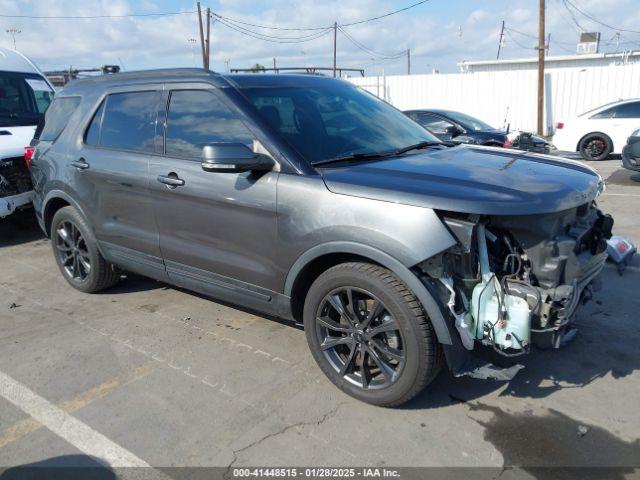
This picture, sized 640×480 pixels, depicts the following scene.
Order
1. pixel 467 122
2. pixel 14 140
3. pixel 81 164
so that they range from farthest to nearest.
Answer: pixel 467 122, pixel 14 140, pixel 81 164

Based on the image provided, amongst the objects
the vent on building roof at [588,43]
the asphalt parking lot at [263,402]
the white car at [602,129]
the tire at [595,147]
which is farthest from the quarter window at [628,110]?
the vent on building roof at [588,43]

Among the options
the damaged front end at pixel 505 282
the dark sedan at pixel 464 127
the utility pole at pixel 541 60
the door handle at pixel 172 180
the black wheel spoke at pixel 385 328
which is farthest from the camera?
the utility pole at pixel 541 60

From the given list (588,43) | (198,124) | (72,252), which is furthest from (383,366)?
(588,43)

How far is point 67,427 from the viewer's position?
3.01 meters

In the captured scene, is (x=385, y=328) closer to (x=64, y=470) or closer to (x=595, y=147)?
(x=64, y=470)

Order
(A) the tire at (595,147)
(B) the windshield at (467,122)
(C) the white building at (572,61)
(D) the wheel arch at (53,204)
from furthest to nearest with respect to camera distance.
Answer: (C) the white building at (572,61)
(A) the tire at (595,147)
(B) the windshield at (467,122)
(D) the wheel arch at (53,204)

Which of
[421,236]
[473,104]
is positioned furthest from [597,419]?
[473,104]

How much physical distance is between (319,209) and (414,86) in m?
23.1

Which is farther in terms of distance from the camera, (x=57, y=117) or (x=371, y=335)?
(x=57, y=117)

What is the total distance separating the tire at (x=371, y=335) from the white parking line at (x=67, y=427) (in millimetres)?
1189

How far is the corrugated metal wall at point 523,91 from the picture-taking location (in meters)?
20.5

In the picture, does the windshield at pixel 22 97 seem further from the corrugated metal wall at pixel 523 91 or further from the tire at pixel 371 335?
the corrugated metal wall at pixel 523 91

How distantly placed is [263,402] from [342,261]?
0.96 metres

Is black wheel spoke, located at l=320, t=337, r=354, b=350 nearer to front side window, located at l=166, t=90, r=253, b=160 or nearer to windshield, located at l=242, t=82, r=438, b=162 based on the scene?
windshield, located at l=242, t=82, r=438, b=162
